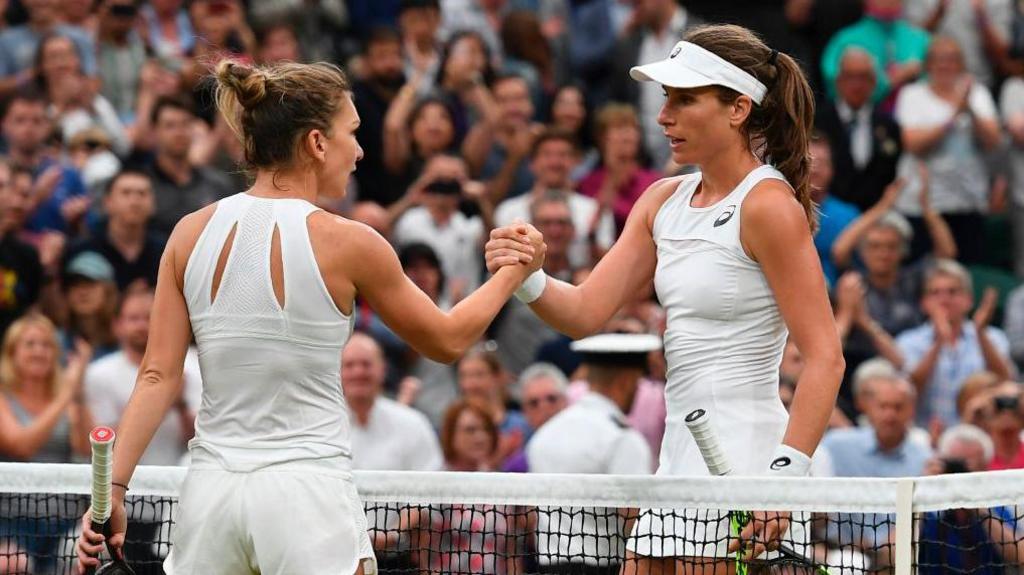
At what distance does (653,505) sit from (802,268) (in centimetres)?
79

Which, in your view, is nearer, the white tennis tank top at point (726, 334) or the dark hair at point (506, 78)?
the white tennis tank top at point (726, 334)

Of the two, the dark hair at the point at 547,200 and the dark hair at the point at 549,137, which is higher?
the dark hair at the point at 549,137

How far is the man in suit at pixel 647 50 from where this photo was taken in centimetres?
1360

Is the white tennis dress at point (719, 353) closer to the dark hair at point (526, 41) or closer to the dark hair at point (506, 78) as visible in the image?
the dark hair at point (506, 78)

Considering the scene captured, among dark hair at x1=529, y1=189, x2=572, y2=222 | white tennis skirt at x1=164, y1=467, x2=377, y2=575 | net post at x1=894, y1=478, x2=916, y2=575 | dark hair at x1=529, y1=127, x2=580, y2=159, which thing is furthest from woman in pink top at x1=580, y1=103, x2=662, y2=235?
white tennis skirt at x1=164, y1=467, x2=377, y2=575

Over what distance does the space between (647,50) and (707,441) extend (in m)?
9.25

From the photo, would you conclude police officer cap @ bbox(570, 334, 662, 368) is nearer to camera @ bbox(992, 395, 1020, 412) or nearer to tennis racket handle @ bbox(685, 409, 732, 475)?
camera @ bbox(992, 395, 1020, 412)

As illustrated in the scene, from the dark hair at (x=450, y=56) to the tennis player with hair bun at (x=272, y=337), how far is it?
29.0 ft

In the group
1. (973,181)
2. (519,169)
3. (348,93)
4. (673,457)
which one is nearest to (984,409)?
(973,181)

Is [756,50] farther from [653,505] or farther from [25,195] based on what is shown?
[25,195]

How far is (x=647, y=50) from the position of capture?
13945 millimetres

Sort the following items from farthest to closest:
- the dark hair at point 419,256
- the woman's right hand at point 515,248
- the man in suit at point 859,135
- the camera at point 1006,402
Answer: the man in suit at point 859,135 < the dark hair at point 419,256 < the camera at point 1006,402 < the woman's right hand at point 515,248

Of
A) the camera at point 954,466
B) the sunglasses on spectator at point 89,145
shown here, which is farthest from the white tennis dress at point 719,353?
the sunglasses on spectator at point 89,145

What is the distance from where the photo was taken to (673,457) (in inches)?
209
